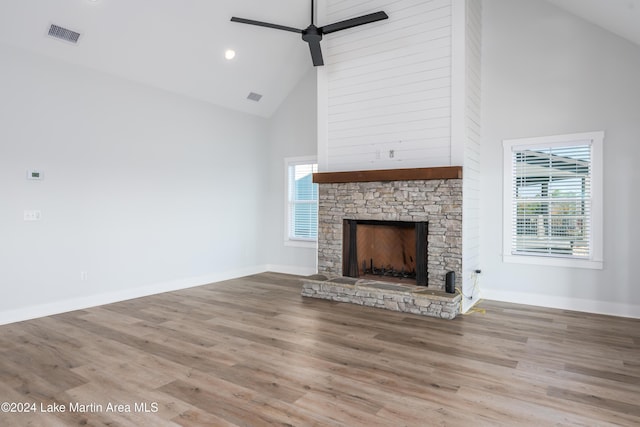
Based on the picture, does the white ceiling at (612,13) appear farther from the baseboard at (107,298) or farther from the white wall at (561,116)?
the baseboard at (107,298)

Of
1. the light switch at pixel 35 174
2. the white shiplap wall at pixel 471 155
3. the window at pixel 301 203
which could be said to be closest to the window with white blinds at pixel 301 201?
the window at pixel 301 203

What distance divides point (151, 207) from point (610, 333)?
5866 millimetres

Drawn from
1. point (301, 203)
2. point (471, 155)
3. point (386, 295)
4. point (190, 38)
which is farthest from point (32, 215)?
point (471, 155)

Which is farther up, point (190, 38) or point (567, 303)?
point (190, 38)

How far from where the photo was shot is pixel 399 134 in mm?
5301

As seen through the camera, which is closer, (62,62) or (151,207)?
(62,62)

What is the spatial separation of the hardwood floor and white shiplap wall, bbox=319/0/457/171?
2150mm

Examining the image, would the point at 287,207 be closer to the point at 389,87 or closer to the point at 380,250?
the point at 380,250

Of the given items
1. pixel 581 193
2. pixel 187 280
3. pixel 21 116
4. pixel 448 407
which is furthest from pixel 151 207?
pixel 581 193

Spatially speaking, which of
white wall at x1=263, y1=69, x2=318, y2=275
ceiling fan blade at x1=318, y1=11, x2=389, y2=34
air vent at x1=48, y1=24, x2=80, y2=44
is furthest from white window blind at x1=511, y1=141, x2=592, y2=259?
air vent at x1=48, y1=24, x2=80, y2=44

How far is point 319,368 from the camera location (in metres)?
3.17

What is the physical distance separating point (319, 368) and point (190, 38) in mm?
4661

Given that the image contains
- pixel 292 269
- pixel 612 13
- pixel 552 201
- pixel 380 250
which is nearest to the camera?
pixel 612 13

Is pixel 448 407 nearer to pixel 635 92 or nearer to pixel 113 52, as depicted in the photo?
pixel 635 92
